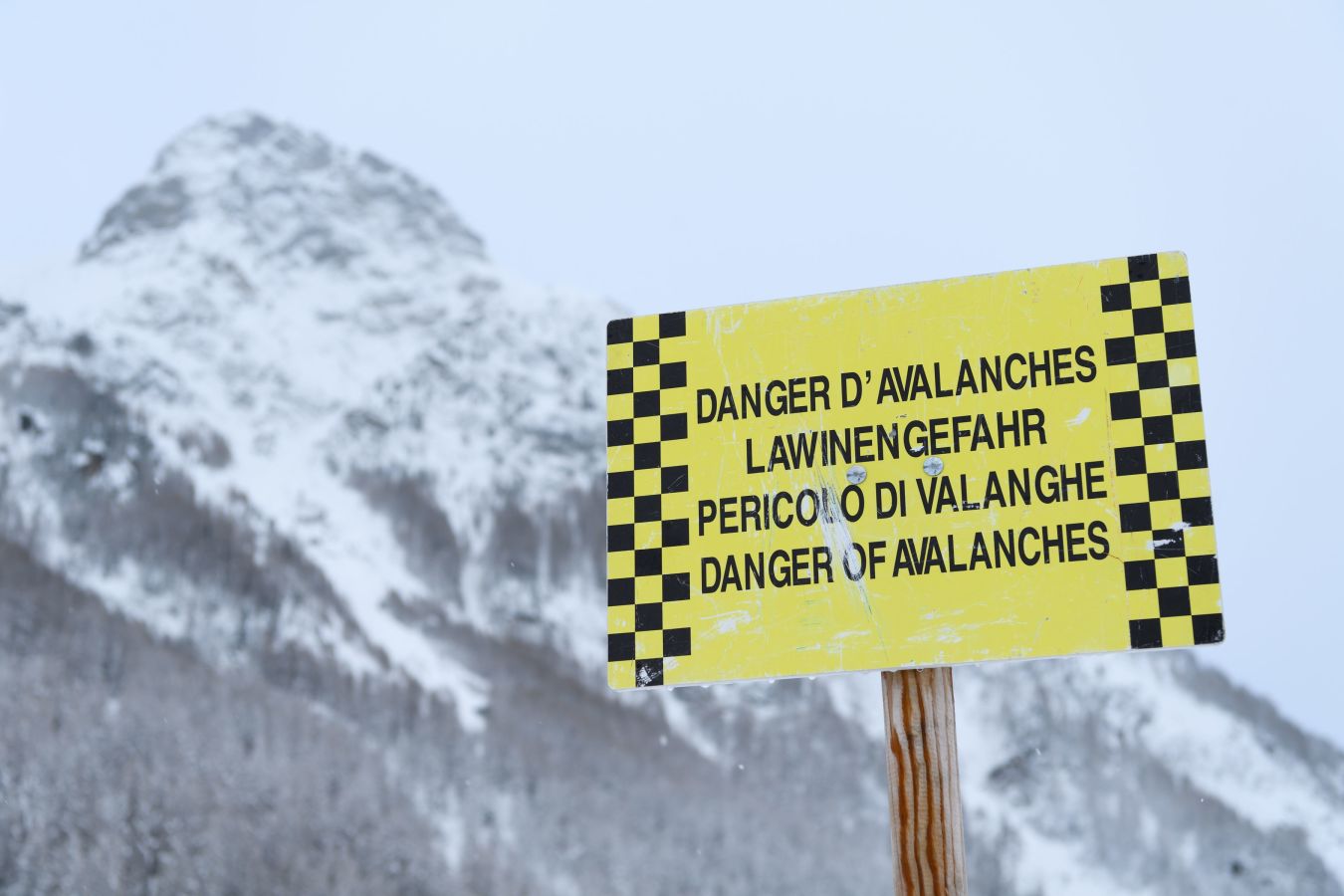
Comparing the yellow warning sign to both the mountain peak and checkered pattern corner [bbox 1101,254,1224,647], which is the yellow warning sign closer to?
checkered pattern corner [bbox 1101,254,1224,647]

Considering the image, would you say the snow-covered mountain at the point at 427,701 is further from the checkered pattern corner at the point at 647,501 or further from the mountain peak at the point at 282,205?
the checkered pattern corner at the point at 647,501

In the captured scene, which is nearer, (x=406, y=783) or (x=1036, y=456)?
(x=1036, y=456)

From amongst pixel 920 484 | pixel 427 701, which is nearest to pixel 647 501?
pixel 920 484

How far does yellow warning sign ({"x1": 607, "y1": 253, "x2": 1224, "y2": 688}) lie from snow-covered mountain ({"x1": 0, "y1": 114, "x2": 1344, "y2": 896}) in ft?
204

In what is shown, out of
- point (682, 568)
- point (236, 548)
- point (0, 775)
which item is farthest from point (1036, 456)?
point (236, 548)

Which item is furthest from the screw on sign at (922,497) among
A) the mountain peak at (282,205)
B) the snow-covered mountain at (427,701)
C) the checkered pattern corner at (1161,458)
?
the mountain peak at (282,205)

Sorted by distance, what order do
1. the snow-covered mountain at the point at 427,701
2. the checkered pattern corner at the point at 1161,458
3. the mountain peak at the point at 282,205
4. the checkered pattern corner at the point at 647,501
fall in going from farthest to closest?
1. the mountain peak at the point at 282,205
2. the snow-covered mountain at the point at 427,701
3. the checkered pattern corner at the point at 647,501
4. the checkered pattern corner at the point at 1161,458

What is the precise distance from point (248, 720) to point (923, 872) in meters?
74.7

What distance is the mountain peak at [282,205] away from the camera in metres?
160

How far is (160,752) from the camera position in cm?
6575

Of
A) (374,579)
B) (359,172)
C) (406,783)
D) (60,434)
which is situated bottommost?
(406,783)

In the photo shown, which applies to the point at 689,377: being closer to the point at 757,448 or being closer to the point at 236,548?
the point at 757,448

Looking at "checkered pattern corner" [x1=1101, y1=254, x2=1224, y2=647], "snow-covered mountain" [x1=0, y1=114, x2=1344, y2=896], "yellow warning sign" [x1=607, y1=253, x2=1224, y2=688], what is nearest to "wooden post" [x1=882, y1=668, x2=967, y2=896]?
"yellow warning sign" [x1=607, y1=253, x2=1224, y2=688]

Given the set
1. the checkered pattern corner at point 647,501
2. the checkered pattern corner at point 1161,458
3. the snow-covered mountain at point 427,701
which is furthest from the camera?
the snow-covered mountain at point 427,701
